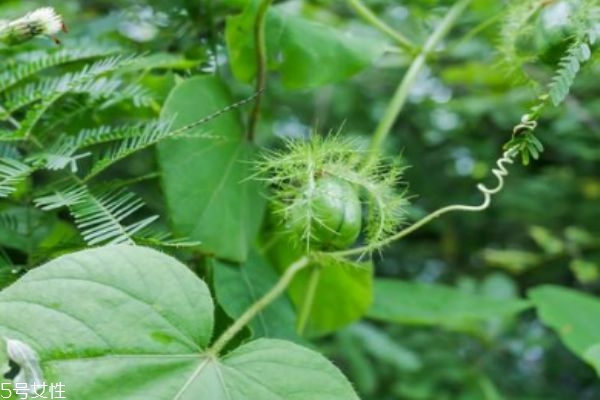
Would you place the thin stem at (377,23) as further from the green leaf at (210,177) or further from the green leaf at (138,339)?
the green leaf at (138,339)

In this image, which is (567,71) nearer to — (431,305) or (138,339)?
(138,339)

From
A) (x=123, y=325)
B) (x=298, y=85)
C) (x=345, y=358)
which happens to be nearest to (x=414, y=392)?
(x=345, y=358)

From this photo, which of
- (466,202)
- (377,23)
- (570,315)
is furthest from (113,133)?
(466,202)

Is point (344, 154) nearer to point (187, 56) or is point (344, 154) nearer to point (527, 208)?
point (187, 56)

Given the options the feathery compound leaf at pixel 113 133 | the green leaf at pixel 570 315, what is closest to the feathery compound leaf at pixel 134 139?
the feathery compound leaf at pixel 113 133

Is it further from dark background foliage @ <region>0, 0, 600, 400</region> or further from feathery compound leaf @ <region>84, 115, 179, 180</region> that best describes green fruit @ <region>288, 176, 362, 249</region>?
dark background foliage @ <region>0, 0, 600, 400</region>

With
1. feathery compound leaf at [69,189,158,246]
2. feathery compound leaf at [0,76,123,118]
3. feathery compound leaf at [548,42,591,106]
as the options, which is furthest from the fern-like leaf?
Answer: feathery compound leaf at [548,42,591,106]
